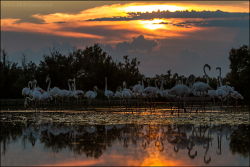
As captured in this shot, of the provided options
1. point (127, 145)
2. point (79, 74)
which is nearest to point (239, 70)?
point (79, 74)

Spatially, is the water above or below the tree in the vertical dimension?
below

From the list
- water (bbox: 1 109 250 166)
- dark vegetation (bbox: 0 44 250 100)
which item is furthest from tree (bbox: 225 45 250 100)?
water (bbox: 1 109 250 166)

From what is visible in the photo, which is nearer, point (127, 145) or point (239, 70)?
point (127, 145)

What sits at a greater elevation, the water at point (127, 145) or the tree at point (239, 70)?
the tree at point (239, 70)

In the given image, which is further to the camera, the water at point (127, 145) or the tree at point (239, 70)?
the tree at point (239, 70)

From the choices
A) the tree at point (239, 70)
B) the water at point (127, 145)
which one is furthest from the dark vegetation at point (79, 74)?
the water at point (127, 145)

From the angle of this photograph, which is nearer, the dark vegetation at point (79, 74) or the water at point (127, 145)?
the water at point (127, 145)

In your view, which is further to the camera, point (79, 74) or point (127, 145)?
point (79, 74)

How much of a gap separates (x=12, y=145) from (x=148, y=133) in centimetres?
391

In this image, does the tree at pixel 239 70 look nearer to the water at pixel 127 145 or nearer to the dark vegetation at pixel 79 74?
the dark vegetation at pixel 79 74

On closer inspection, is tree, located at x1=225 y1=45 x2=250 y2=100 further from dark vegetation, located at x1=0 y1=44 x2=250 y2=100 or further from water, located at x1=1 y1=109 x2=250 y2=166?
water, located at x1=1 y1=109 x2=250 y2=166

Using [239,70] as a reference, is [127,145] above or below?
below

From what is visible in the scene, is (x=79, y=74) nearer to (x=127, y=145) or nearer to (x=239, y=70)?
(x=239, y=70)

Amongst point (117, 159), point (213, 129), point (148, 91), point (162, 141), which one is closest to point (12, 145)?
point (117, 159)
